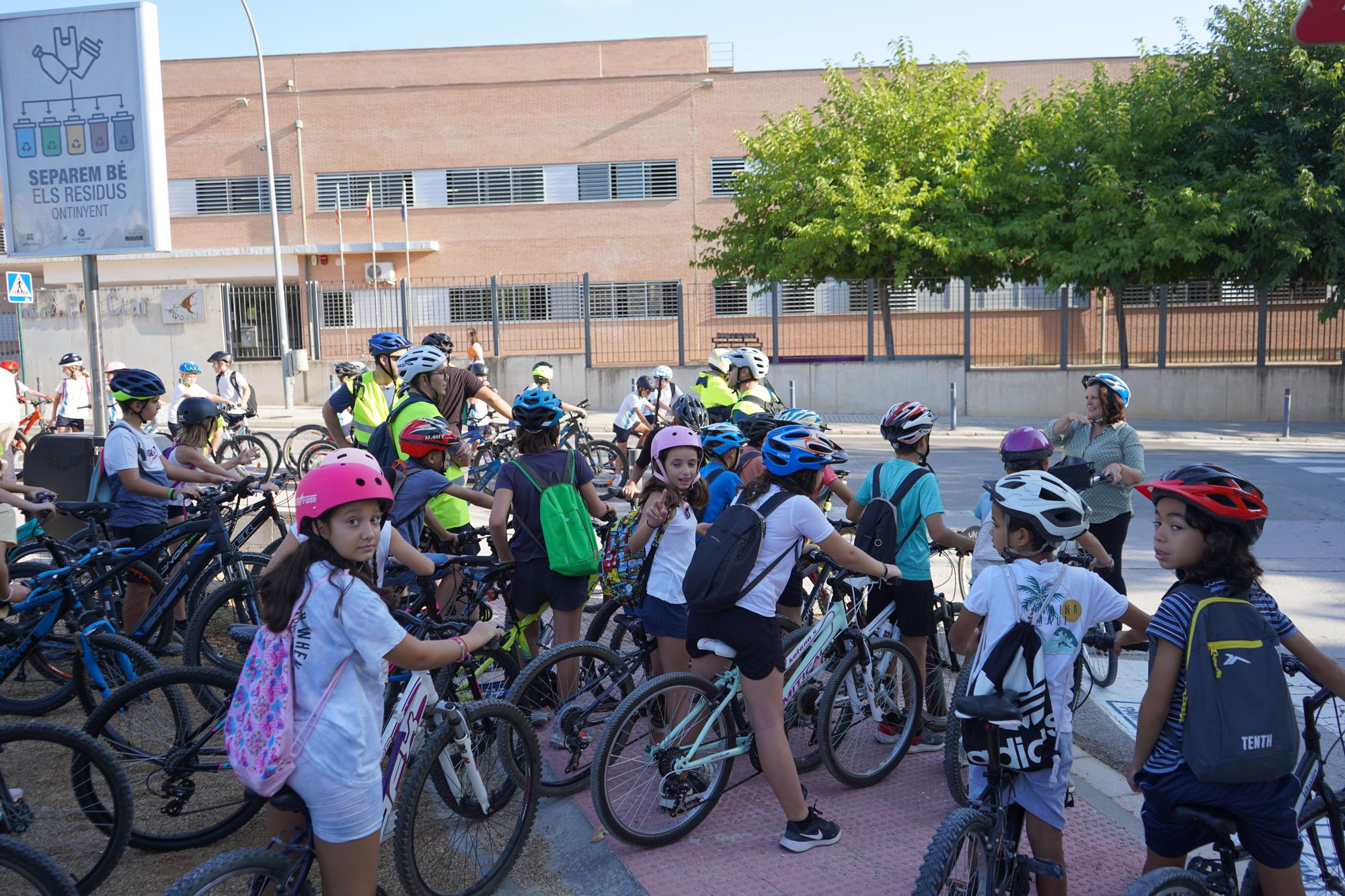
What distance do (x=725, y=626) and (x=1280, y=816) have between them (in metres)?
2.08

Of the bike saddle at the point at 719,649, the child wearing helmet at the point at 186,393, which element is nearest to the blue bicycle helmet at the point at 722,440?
the bike saddle at the point at 719,649

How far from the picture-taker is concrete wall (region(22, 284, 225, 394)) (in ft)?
88.5

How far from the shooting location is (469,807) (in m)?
4.26

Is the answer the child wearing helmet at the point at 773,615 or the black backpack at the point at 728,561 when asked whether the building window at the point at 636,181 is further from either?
the black backpack at the point at 728,561

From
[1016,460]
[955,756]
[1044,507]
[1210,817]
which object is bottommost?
[955,756]

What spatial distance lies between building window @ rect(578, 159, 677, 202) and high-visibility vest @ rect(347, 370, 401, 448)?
88.6 ft

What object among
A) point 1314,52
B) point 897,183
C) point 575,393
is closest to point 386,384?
point 575,393

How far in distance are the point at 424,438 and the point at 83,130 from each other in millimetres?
5235

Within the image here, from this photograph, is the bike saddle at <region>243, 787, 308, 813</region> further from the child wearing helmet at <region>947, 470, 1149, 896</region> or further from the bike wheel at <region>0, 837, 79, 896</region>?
the child wearing helmet at <region>947, 470, 1149, 896</region>

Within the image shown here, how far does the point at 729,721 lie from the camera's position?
4770mm

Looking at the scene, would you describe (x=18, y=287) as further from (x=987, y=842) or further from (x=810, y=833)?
(x=987, y=842)

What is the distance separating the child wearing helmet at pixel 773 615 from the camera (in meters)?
4.47

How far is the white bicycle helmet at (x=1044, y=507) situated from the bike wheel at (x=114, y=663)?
3901mm

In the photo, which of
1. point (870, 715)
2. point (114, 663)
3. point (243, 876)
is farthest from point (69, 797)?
point (870, 715)
